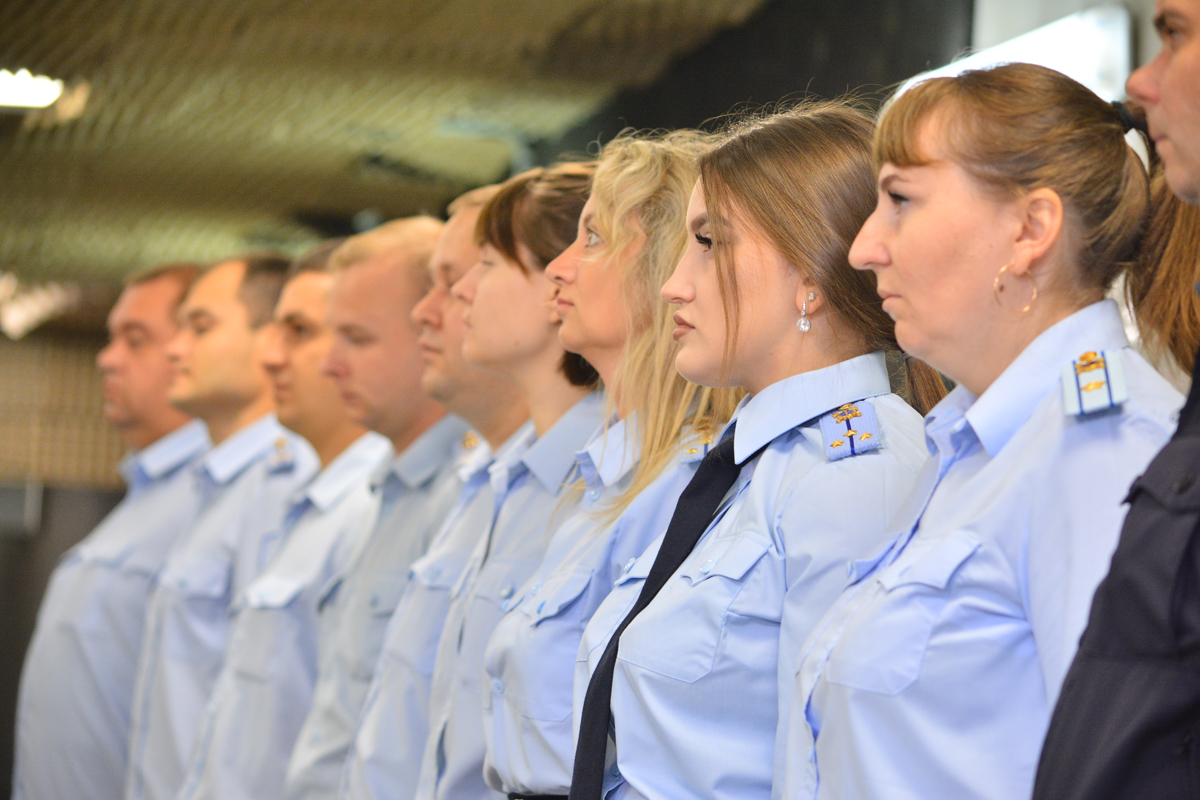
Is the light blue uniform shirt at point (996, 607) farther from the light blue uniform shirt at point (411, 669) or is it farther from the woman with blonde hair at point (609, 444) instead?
the light blue uniform shirt at point (411, 669)

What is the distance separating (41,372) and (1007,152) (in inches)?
352

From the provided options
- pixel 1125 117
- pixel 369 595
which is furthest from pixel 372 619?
pixel 1125 117

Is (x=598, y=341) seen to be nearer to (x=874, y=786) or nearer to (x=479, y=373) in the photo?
(x=479, y=373)

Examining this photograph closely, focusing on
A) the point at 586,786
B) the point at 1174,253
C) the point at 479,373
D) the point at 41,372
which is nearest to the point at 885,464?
the point at 1174,253

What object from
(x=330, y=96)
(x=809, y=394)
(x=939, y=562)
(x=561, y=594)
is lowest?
(x=561, y=594)

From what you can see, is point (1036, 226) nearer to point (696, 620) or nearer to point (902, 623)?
point (902, 623)

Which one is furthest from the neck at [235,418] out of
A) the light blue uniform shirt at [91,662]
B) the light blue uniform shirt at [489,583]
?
the light blue uniform shirt at [489,583]

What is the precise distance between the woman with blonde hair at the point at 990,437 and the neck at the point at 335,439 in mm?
2377

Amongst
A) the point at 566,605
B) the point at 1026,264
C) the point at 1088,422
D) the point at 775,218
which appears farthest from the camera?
the point at 566,605

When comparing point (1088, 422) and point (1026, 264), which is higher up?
point (1026, 264)

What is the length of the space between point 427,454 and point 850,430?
159cm

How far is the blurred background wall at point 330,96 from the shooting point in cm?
290

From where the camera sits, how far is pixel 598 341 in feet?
6.44

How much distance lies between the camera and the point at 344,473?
330 centimetres
